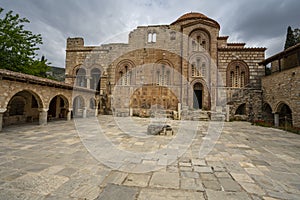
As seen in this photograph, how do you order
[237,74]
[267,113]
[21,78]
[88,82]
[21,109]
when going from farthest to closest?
[88,82]
[237,74]
[267,113]
[21,109]
[21,78]

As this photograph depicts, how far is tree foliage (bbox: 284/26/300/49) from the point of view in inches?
722

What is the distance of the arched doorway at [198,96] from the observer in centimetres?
1777

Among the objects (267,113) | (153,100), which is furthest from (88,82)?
(267,113)

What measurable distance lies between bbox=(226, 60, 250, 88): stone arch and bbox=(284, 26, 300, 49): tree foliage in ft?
20.6

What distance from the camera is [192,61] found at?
17.8 metres

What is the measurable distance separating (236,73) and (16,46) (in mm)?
21230

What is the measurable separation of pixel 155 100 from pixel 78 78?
1116cm

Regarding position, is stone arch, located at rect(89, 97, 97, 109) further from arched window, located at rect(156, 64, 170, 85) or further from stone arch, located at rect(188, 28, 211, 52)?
stone arch, located at rect(188, 28, 211, 52)

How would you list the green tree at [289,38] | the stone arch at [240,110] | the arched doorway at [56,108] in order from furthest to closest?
the green tree at [289,38] → the stone arch at [240,110] → the arched doorway at [56,108]

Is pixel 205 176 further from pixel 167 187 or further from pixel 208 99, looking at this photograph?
pixel 208 99

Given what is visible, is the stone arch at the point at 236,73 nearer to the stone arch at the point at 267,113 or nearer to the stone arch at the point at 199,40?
the stone arch at the point at 267,113

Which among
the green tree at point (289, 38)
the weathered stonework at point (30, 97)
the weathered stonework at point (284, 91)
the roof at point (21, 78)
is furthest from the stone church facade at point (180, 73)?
the roof at point (21, 78)

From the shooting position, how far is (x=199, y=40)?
59.1 feet

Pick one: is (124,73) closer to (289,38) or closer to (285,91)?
(285,91)
